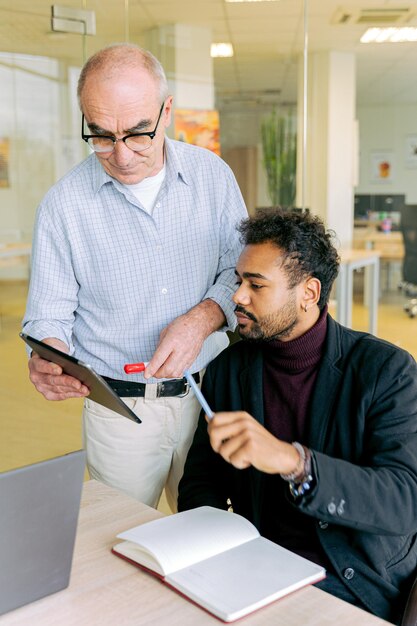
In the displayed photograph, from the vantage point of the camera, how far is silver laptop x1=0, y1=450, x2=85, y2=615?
1.01 meters

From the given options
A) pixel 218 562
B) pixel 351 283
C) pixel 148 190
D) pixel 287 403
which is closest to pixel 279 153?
pixel 351 283

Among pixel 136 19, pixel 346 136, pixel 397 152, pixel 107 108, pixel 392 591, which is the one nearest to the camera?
pixel 392 591

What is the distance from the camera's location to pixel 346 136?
5.39m

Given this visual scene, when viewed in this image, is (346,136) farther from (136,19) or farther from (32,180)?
(32,180)

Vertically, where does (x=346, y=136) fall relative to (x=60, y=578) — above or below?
above

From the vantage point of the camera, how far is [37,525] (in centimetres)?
106

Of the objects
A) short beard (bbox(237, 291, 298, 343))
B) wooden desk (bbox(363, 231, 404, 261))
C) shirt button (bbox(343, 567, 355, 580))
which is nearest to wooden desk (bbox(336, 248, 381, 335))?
wooden desk (bbox(363, 231, 404, 261))

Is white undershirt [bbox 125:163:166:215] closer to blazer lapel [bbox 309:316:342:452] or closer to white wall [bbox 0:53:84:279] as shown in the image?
blazer lapel [bbox 309:316:342:452]

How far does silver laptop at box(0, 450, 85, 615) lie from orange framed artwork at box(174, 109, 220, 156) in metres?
3.70

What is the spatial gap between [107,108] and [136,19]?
3104 millimetres

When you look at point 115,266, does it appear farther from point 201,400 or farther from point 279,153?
point 279,153

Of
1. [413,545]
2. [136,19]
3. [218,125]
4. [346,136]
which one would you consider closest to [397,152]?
Result: [346,136]

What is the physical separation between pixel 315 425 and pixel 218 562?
17.4 inches

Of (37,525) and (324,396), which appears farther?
(324,396)
